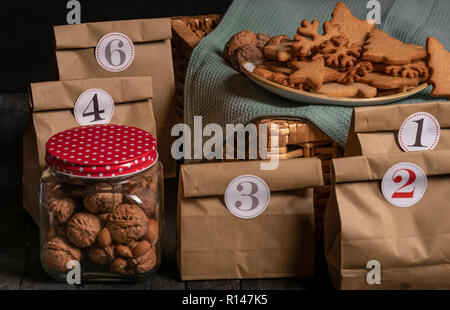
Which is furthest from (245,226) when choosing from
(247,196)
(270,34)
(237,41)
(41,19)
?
(41,19)

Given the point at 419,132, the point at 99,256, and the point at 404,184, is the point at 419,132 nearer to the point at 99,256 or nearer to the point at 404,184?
the point at 404,184

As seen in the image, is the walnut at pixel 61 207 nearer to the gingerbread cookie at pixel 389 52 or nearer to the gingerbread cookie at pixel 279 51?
the gingerbread cookie at pixel 279 51

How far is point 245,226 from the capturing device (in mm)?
1230

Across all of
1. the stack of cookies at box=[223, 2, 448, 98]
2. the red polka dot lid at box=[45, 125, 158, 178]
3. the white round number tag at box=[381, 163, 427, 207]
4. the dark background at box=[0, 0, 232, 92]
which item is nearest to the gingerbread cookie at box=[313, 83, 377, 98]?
the stack of cookies at box=[223, 2, 448, 98]

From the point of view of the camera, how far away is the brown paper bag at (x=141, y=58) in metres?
1.53

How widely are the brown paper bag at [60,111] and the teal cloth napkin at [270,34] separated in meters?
0.15

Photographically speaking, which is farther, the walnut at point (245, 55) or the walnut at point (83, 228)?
the walnut at point (245, 55)

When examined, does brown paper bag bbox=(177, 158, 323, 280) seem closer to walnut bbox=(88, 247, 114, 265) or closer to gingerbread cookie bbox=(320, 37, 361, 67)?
walnut bbox=(88, 247, 114, 265)

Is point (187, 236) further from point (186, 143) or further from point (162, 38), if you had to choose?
point (162, 38)

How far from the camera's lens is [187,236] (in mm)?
1229

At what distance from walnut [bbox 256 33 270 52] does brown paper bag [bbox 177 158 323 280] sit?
Answer: 18.1 inches

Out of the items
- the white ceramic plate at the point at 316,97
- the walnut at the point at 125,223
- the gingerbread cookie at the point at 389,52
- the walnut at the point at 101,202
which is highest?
the gingerbread cookie at the point at 389,52

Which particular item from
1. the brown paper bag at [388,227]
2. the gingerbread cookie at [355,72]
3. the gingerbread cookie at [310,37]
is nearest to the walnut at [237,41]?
the gingerbread cookie at [310,37]

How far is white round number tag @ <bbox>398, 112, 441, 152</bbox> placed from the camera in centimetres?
124
